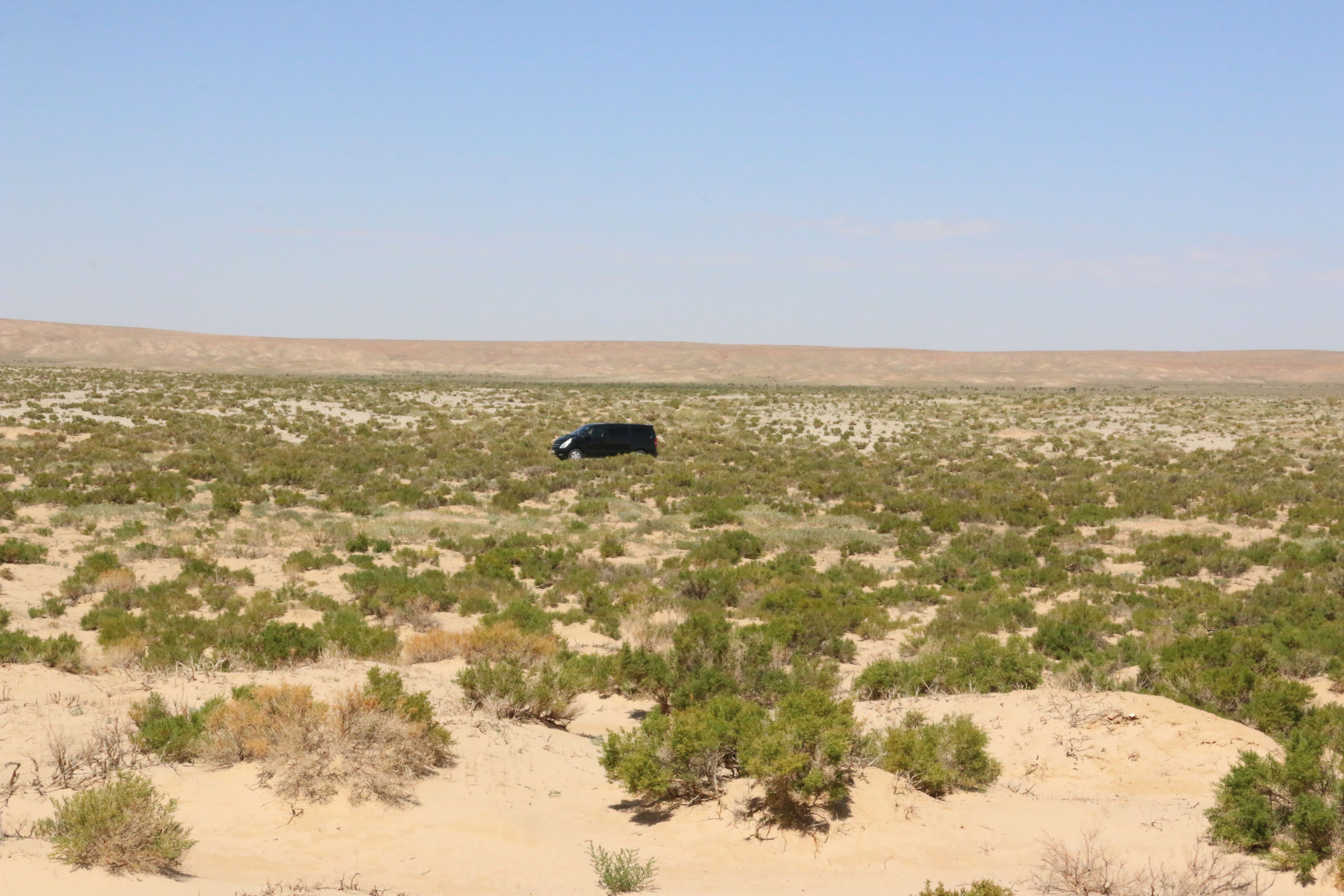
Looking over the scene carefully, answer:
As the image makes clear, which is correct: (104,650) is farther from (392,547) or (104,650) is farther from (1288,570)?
(1288,570)

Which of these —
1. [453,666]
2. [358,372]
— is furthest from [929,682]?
[358,372]

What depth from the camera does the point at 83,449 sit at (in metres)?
32.8

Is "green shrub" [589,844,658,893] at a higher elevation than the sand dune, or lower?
lower

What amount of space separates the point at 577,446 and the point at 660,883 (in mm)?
29216

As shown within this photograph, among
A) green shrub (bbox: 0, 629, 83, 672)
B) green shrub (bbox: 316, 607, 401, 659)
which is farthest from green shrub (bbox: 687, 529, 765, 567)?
green shrub (bbox: 0, 629, 83, 672)

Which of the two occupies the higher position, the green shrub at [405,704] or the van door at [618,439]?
the van door at [618,439]

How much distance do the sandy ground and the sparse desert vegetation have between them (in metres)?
0.05

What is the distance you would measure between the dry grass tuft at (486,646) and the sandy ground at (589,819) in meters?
1.62

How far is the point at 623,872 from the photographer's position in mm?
6781

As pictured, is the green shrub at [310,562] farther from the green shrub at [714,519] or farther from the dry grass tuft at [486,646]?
the green shrub at [714,519]

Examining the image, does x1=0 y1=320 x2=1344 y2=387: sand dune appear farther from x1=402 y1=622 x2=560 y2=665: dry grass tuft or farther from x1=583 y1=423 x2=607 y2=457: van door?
x1=402 y1=622 x2=560 y2=665: dry grass tuft

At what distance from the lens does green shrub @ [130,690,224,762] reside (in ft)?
27.1

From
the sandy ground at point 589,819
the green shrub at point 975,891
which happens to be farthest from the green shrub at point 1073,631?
the green shrub at point 975,891

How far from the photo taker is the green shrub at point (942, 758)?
8.41 metres
